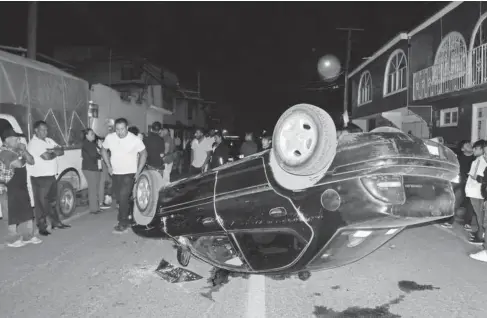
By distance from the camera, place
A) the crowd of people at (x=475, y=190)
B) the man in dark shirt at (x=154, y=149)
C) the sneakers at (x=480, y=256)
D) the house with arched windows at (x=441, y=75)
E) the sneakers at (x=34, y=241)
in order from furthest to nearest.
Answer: the house with arched windows at (x=441, y=75) < the man in dark shirt at (x=154, y=149) < the sneakers at (x=34, y=241) < the crowd of people at (x=475, y=190) < the sneakers at (x=480, y=256)

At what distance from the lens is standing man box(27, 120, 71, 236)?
618 centimetres

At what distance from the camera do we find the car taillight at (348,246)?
310cm

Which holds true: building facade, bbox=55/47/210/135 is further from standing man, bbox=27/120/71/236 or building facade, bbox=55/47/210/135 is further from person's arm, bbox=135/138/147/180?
person's arm, bbox=135/138/147/180

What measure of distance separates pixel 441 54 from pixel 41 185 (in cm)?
1316

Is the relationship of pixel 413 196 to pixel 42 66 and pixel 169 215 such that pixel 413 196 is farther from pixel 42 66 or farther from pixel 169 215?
pixel 42 66

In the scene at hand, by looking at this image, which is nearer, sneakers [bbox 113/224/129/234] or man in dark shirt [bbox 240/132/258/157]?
sneakers [bbox 113/224/129/234]

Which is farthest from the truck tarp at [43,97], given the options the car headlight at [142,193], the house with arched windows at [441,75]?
the house with arched windows at [441,75]

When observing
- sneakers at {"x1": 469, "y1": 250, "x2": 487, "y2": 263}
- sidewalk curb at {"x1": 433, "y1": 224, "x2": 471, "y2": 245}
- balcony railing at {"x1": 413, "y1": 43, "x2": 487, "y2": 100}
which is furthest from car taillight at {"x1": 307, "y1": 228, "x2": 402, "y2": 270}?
balcony railing at {"x1": 413, "y1": 43, "x2": 487, "y2": 100}

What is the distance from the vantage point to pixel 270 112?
5947 centimetres

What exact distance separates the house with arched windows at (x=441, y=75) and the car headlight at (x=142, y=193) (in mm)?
6880

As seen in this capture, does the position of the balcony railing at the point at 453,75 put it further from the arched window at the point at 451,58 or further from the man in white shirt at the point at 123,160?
the man in white shirt at the point at 123,160

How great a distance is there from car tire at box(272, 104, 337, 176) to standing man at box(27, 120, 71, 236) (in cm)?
457

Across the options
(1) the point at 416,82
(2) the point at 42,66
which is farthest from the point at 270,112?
(2) the point at 42,66

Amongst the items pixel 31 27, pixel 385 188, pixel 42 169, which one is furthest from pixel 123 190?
pixel 31 27
